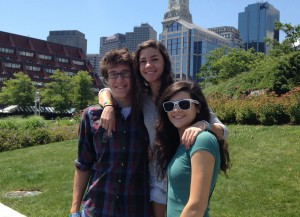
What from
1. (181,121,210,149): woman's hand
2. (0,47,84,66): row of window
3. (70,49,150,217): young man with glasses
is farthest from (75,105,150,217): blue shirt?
(0,47,84,66): row of window

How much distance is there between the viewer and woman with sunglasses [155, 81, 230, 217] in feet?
6.91

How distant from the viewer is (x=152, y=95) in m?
2.86

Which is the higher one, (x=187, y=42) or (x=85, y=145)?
(x=187, y=42)

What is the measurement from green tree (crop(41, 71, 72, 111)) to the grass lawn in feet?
156

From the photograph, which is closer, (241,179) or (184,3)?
(241,179)

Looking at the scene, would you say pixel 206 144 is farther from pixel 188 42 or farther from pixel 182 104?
pixel 188 42

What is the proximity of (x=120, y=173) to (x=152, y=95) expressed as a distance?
61 centimetres

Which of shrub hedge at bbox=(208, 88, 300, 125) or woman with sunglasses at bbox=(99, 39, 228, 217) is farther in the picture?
shrub hedge at bbox=(208, 88, 300, 125)

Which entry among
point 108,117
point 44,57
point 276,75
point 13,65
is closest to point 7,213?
point 108,117

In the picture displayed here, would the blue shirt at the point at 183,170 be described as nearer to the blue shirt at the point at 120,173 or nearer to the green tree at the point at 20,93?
the blue shirt at the point at 120,173

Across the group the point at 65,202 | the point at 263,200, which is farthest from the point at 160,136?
the point at 65,202

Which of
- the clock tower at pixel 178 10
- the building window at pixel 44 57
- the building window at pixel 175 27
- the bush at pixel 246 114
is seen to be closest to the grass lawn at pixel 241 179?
the bush at pixel 246 114

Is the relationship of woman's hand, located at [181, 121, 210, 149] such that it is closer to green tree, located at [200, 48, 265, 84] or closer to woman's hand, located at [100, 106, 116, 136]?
woman's hand, located at [100, 106, 116, 136]

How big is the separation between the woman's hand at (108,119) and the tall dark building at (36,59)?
260ft
